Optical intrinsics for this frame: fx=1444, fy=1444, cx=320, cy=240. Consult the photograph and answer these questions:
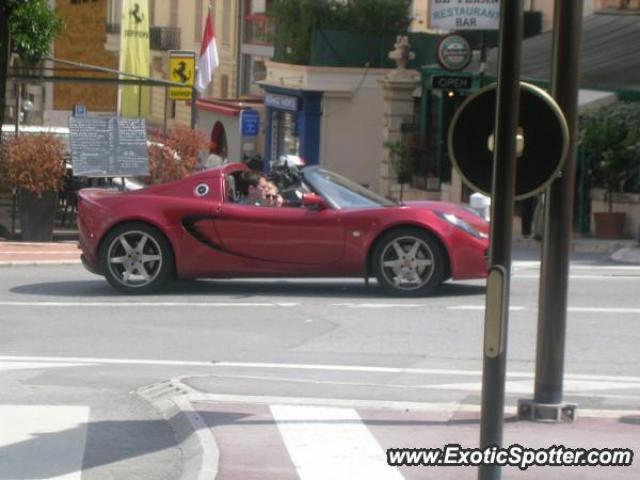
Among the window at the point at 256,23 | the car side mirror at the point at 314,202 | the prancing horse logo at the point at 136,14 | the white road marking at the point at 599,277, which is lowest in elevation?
the white road marking at the point at 599,277

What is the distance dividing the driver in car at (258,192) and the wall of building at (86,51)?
4069 cm

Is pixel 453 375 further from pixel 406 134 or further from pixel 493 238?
pixel 406 134

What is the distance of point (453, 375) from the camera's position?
11.2m

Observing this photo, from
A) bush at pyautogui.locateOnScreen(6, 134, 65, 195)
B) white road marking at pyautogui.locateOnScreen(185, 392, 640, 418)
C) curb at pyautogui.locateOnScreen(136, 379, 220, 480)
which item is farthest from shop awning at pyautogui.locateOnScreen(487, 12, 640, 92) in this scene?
white road marking at pyautogui.locateOnScreen(185, 392, 640, 418)

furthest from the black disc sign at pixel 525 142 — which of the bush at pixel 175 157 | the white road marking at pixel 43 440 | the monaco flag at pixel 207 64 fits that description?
the monaco flag at pixel 207 64

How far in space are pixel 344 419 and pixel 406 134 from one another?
2633 centimetres

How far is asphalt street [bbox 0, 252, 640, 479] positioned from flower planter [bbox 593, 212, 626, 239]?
551 cm

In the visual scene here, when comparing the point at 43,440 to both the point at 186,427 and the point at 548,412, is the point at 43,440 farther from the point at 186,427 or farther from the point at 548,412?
the point at 548,412

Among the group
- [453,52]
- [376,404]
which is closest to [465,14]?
[453,52]

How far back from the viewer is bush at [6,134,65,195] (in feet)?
71.1

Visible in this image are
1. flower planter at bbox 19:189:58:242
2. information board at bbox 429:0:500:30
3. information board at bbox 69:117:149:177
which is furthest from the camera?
information board at bbox 429:0:500:30

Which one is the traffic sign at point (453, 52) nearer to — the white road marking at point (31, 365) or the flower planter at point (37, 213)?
the flower planter at point (37, 213)

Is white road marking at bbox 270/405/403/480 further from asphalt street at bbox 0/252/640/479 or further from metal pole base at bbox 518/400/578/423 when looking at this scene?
metal pole base at bbox 518/400/578/423

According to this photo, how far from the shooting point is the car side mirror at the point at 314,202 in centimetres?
1505
